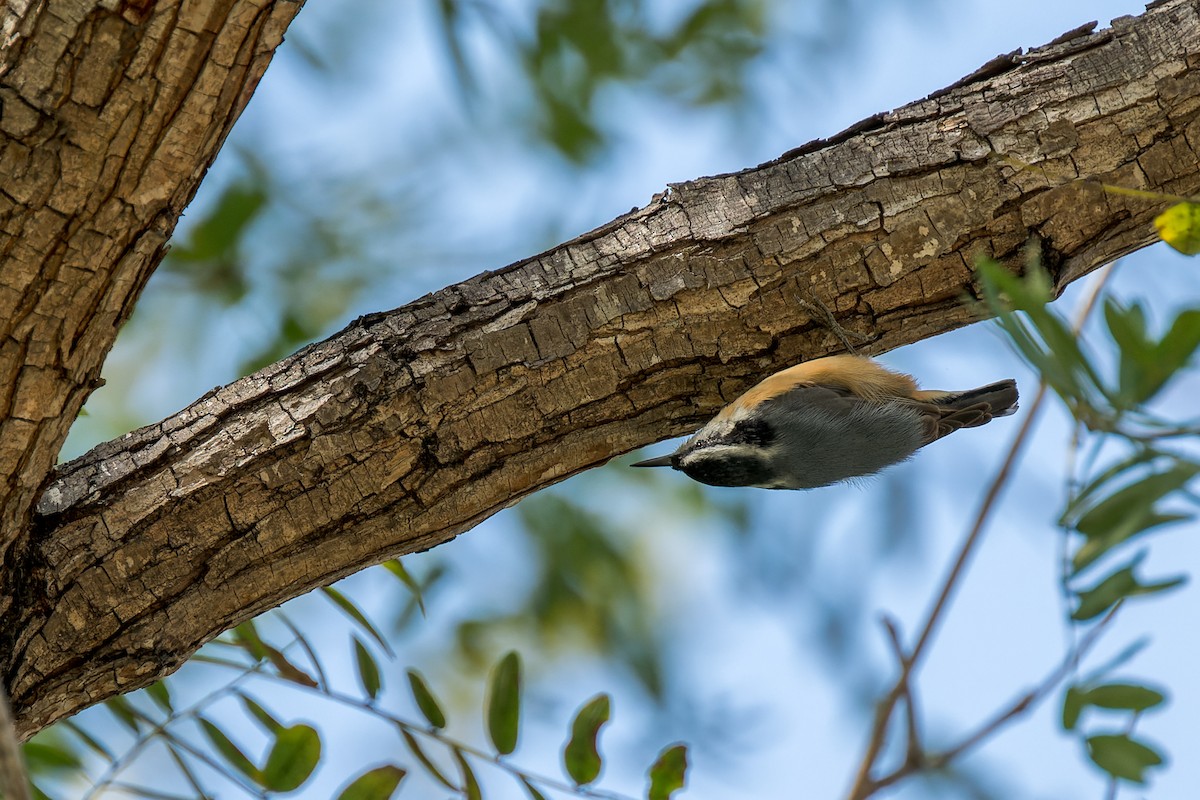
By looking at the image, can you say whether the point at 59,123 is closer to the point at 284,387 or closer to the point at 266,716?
the point at 284,387

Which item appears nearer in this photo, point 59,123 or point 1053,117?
point 59,123

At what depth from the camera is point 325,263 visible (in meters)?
3.67

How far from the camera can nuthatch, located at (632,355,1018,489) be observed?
265 cm

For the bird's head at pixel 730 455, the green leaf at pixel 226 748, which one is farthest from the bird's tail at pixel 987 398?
the green leaf at pixel 226 748

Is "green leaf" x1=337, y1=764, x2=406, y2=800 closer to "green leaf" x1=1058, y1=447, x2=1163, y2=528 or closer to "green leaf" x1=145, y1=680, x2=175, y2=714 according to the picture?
"green leaf" x1=145, y1=680, x2=175, y2=714

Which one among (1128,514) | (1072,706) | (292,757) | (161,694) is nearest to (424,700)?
(292,757)

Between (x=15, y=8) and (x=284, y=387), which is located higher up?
(x=15, y=8)

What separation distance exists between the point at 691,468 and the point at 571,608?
1090 mm

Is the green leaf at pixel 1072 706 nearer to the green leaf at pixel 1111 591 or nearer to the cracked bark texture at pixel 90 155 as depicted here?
the green leaf at pixel 1111 591

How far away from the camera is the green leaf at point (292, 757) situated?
1892 mm

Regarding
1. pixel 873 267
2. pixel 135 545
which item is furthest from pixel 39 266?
pixel 873 267

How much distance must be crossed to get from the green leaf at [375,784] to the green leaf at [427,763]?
8.6 inches

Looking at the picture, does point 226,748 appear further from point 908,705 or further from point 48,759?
point 908,705

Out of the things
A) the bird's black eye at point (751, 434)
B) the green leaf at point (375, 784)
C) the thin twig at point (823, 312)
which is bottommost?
the green leaf at point (375, 784)
